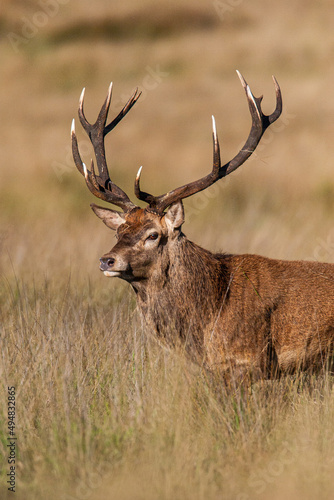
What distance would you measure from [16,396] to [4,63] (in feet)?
93.2

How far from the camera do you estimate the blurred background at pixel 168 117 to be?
12.4m

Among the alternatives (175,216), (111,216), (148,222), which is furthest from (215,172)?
(111,216)

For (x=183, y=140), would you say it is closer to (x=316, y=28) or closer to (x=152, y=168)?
(x=152, y=168)

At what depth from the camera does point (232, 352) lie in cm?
595

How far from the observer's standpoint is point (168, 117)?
27219mm

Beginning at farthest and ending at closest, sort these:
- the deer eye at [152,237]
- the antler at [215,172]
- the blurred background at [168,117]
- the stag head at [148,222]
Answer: the blurred background at [168,117] → the antler at [215,172] → the deer eye at [152,237] → the stag head at [148,222]

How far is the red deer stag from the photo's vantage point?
19.6 ft

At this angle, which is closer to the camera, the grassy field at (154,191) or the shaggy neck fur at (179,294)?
the grassy field at (154,191)

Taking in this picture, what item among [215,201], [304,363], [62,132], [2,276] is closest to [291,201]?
[215,201]

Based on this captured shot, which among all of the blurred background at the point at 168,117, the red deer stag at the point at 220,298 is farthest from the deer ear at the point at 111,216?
the blurred background at the point at 168,117

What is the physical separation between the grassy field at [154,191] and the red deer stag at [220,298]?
241 mm

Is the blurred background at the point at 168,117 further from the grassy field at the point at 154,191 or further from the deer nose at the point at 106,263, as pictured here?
the deer nose at the point at 106,263

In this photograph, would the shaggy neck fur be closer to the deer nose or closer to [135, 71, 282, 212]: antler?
[135, 71, 282, 212]: antler

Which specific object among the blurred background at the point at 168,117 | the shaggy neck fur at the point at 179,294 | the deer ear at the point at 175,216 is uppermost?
the blurred background at the point at 168,117
